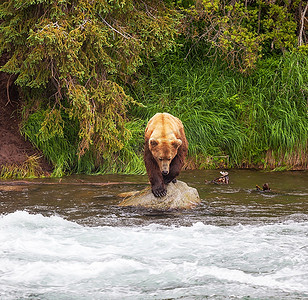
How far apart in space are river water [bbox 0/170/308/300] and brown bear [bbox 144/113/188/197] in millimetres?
434

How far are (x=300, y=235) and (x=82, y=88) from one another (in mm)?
4657

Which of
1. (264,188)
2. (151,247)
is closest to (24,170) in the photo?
(264,188)

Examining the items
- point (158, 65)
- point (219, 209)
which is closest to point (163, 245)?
point (219, 209)

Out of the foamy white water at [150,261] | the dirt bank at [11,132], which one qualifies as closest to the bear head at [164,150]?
the foamy white water at [150,261]

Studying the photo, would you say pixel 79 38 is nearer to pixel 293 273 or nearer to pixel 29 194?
pixel 29 194

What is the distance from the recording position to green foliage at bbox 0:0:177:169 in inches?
373

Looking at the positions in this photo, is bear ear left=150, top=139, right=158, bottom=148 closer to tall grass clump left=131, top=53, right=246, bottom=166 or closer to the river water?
the river water

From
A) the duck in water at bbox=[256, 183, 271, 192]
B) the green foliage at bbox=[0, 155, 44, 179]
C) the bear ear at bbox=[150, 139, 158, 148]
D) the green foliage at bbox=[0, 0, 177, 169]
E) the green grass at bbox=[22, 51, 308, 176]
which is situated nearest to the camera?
the bear ear at bbox=[150, 139, 158, 148]

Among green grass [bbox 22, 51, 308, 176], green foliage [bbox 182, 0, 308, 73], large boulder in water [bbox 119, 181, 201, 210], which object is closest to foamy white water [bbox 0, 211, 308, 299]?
large boulder in water [bbox 119, 181, 201, 210]

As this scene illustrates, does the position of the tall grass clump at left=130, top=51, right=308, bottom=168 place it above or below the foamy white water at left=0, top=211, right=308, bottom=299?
above

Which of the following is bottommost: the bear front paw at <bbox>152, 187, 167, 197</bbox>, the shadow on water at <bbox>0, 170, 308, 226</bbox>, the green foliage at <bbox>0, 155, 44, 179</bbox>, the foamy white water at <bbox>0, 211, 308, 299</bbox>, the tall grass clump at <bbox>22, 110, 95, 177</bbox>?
the foamy white water at <bbox>0, 211, 308, 299</bbox>

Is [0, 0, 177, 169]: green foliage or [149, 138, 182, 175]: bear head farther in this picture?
[0, 0, 177, 169]: green foliage

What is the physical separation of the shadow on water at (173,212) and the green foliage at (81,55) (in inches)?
33.3

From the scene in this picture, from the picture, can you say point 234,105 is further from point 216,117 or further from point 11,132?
point 11,132
